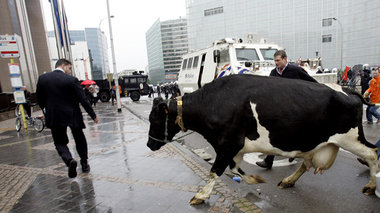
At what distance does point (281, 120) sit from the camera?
277cm

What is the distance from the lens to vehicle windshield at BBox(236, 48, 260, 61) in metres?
8.68

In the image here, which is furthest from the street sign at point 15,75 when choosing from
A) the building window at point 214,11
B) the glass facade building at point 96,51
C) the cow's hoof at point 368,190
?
the glass facade building at point 96,51

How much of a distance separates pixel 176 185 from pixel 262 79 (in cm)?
217

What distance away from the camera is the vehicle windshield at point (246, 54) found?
8.68m

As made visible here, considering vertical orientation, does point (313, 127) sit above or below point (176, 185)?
above

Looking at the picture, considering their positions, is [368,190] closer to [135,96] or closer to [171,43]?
[135,96]

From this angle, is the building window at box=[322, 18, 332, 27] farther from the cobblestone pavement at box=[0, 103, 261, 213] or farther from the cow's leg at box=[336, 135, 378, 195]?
the cow's leg at box=[336, 135, 378, 195]

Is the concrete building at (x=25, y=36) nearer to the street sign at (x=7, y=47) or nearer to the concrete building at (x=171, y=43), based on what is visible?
the street sign at (x=7, y=47)

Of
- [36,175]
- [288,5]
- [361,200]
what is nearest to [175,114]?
[361,200]

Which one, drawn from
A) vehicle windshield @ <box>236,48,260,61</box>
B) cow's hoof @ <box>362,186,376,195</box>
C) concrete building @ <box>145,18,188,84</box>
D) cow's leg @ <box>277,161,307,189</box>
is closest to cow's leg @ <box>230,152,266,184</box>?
cow's leg @ <box>277,161,307,189</box>

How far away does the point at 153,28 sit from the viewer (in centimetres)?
14800

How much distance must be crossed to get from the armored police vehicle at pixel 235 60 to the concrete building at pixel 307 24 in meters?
37.4

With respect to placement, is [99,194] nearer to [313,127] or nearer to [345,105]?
[313,127]

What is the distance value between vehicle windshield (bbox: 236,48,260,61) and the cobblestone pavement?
14.5 feet
